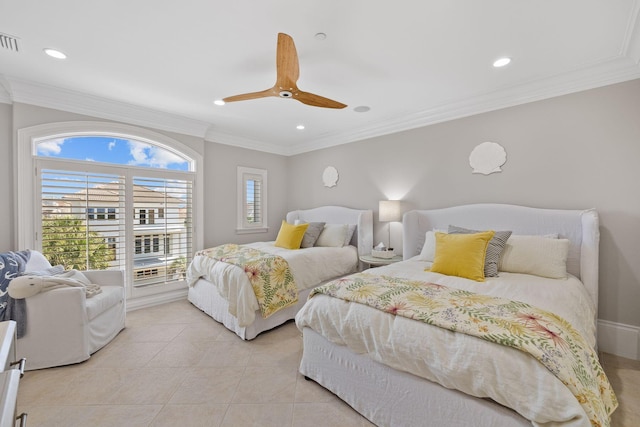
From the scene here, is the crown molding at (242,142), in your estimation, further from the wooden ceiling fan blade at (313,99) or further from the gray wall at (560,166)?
the wooden ceiling fan blade at (313,99)

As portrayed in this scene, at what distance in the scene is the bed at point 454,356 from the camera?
1162 mm

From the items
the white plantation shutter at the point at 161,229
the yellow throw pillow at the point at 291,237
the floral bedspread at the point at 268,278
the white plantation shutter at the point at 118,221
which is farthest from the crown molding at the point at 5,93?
the yellow throw pillow at the point at 291,237

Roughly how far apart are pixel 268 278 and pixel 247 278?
0.74ft

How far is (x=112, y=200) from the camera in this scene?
335cm

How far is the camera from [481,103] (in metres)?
3.08

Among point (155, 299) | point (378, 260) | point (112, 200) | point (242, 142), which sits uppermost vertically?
point (242, 142)

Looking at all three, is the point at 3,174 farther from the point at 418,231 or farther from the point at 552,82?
the point at 552,82

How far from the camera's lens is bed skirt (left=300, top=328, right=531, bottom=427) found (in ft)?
4.25

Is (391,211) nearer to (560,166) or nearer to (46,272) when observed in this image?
(560,166)

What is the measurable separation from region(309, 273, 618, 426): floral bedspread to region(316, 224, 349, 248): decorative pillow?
2.04m

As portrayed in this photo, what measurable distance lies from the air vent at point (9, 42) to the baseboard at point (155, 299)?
2769mm

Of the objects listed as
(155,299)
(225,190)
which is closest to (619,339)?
(225,190)

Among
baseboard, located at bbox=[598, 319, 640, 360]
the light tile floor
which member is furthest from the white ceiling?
the light tile floor

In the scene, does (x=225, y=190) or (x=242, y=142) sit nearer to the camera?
(x=225, y=190)
